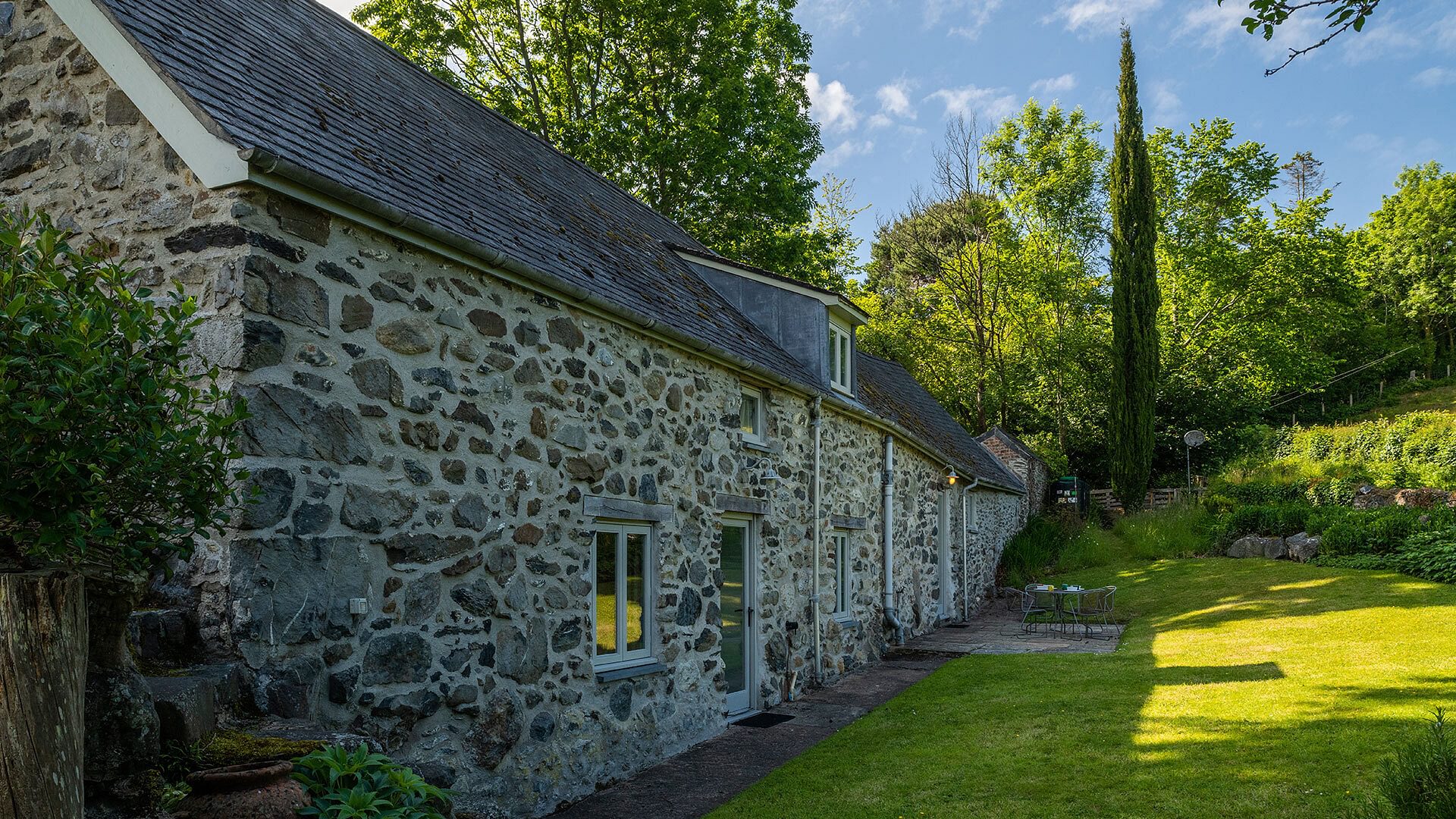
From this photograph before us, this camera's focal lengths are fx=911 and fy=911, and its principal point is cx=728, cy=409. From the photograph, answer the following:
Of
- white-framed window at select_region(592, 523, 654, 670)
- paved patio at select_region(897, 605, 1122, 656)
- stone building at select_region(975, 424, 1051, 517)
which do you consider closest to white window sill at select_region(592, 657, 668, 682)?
white-framed window at select_region(592, 523, 654, 670)

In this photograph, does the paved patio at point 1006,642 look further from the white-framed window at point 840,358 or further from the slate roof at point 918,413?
the white-framed window at point 840,358

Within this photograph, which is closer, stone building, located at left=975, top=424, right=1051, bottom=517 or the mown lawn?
the mown lawn

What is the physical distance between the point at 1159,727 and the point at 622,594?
485 centimetres

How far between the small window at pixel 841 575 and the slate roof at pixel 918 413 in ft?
9.68

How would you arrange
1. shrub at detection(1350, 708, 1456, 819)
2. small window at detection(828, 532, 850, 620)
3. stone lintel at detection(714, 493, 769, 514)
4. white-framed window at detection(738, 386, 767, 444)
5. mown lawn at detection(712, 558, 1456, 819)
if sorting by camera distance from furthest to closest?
1. small window at detection(828, 532, 850, 620)
2. white-framed window at detection(738, 386, 767, 444)
3. stone lintel at detection(714, 493, 769, 514)
4. mown lawn at detection(712, 558, 1456, 819)
5. shrub at detection(1350, 708, 1456, 819)

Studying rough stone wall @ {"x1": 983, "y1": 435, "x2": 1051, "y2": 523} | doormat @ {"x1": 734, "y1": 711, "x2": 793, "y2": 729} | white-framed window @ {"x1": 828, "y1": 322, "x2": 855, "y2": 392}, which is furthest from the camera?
rough stone wall @ {"x1": 983, "y1": 435, "x2": 1051, "y2": 523}

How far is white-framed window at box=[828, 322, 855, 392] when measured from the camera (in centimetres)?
1336

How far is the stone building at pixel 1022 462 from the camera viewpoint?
28281mm

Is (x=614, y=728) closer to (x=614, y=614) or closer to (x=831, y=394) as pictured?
(x=614, y=614)

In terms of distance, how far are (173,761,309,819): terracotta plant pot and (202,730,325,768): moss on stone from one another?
152 millimetres

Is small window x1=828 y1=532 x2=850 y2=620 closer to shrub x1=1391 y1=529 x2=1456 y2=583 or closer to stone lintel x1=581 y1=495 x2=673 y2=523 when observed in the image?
stone lintel x1=581 y1=495 x2=673 y2=523

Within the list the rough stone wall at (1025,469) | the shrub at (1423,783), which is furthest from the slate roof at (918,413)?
the shrub at (1423,783)

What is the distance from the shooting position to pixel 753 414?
10.6m

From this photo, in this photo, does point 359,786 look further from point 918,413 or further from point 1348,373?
point 1348,373
